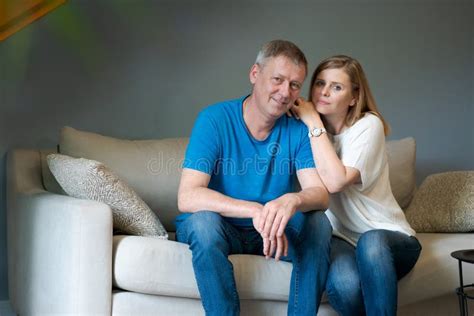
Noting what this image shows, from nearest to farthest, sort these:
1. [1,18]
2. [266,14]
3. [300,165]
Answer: [300,165]
[1,18]
[266,14]

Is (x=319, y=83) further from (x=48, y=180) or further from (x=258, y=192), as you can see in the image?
(x=48, y=180)

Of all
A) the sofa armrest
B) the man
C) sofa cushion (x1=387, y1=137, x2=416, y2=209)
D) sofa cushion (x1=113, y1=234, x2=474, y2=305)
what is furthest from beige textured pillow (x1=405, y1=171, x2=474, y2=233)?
the sofa armrest

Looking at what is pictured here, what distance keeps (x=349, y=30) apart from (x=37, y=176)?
1571mm

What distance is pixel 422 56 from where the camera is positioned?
3660 mm

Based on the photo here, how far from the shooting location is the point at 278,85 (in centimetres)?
235

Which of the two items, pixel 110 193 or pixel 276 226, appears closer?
pixel 276 226

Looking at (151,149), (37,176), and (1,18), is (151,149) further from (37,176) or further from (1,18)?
(1,18)

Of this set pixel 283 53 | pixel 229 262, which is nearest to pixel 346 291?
pixel 229 262

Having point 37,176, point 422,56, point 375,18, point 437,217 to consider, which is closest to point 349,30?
point 375,18

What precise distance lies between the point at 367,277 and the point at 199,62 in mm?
1483

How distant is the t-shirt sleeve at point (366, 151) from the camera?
238 centimetres

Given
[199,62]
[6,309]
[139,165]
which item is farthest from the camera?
[199,62]

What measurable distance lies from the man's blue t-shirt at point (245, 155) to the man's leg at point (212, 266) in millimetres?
201

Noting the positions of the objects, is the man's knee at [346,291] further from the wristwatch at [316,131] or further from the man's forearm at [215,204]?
the wristwatch at [316,131]
